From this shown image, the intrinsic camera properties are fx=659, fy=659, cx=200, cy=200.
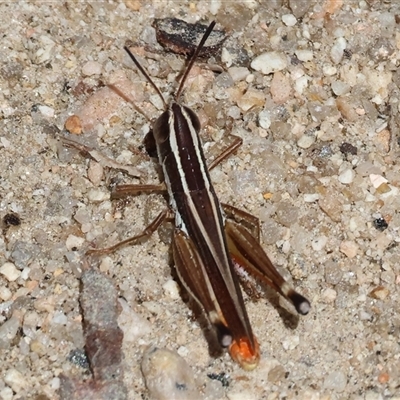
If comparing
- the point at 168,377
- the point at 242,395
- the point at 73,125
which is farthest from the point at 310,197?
the point at 73,125

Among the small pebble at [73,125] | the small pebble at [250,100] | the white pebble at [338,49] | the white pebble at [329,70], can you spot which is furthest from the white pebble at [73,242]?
the white pebble at [338,49]

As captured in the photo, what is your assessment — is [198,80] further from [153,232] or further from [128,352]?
[128,352]

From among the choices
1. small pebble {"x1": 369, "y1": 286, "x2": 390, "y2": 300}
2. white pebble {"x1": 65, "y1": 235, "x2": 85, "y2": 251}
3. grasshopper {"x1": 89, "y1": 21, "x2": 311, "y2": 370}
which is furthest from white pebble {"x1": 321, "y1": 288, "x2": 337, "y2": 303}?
white pebble {"x1": 65, "y1": 235, "x2": 85, "y2": 251}

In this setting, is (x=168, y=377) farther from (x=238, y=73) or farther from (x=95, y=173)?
(x=238, y=73)

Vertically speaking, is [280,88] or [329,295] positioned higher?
[280,88]

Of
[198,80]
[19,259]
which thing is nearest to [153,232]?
[19,259]

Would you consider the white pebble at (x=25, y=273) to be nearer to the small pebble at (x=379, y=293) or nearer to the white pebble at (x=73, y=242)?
the white pebble at (x=73, y=242)
